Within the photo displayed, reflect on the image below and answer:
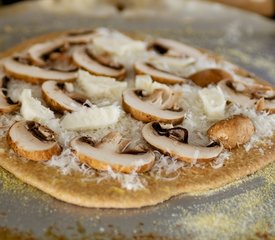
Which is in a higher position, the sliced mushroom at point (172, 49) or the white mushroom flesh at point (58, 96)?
the white mushroom flesh at point (58, 96)

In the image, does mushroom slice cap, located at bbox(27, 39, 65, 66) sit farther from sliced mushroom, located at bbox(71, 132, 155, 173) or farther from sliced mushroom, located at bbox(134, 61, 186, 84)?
sliced mushroom, located at bbox(71, 132, 155, 173)

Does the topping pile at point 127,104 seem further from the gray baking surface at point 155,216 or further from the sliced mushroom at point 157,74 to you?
the gray baking surface at point 155,216

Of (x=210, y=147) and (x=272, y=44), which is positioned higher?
(x=210, y=147)

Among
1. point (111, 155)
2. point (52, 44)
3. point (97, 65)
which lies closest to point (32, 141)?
point (111, 155)

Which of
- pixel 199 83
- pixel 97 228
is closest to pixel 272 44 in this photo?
pixel 199 83

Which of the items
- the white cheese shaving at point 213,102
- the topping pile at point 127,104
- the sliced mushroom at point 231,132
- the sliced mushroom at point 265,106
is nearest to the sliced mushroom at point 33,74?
the topping pile at point 127,104

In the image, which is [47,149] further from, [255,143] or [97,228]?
[255,143]

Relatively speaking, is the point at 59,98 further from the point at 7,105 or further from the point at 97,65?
the point at 97,65
